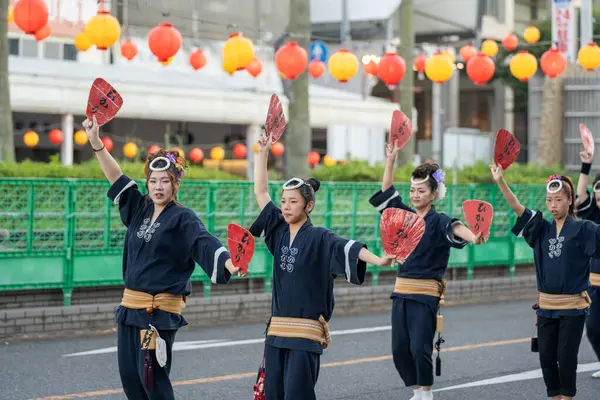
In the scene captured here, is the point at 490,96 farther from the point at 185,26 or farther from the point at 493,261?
the point at 493,261

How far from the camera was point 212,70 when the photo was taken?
88.9 ft

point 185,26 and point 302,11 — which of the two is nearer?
point 302,11

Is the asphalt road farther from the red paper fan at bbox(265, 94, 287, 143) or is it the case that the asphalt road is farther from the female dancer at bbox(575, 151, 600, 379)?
the red paper fan at bbox(265, 94, 287, 143)

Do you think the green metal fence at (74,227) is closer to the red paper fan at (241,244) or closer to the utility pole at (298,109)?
the utility pole at (298,109)

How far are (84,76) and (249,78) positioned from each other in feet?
17.6

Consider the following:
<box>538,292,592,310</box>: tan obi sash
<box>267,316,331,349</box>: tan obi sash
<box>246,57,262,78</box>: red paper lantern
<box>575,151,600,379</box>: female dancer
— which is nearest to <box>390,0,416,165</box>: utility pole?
<box>246,57,262,78</box>: red paper lantern

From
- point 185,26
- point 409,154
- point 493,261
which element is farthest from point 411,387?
point 185,26

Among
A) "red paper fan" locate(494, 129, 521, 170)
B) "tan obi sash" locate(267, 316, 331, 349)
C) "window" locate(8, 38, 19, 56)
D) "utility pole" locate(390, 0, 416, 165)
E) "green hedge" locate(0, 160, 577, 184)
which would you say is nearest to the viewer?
"tan obi sash" locate(267, 316, 331, 349)

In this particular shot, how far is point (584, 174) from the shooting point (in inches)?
348

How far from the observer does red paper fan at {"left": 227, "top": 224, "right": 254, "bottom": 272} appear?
17.3 feet

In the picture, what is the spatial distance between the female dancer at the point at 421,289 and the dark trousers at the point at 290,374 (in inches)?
77.9

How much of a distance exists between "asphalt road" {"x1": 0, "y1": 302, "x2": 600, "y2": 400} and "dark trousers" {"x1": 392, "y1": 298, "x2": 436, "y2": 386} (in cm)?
44

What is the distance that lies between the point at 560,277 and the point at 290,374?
2.52m

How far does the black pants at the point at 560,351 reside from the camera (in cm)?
720
